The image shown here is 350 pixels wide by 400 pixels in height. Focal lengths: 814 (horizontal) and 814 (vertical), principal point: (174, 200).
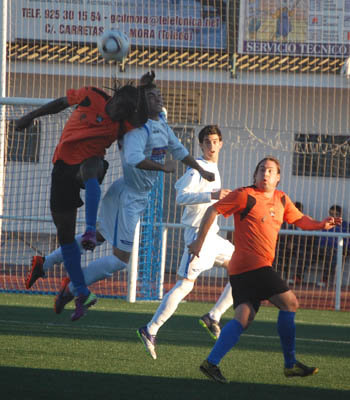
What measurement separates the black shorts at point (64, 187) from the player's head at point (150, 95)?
2.50 ft

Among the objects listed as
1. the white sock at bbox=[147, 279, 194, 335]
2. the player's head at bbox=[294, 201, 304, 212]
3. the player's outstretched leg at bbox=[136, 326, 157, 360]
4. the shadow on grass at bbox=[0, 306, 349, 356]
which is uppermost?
the player's head at bbox=[294, 201, 304, 212]

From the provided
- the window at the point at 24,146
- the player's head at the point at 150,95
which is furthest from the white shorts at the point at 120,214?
the window at the point at 24,146

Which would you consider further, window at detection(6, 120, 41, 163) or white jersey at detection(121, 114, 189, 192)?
window at detection(6, 120, 41, 163)

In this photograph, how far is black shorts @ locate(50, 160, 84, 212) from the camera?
21.0 ft

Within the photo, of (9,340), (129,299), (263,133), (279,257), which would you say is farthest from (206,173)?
(263,133)

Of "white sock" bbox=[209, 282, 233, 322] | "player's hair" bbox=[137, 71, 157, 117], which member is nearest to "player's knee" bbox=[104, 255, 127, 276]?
"player's hair" bbox=[137, 71, 157, 117]

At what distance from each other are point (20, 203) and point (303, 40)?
6.10 metres

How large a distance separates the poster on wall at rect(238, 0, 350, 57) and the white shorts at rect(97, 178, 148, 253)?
30.9ft

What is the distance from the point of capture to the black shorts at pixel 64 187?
6402 millimetres

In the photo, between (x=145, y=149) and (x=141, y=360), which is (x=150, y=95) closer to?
(x=145, y=149)

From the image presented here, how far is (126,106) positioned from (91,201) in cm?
81

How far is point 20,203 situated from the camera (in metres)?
14.4

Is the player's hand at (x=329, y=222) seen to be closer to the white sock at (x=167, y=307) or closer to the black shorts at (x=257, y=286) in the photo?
the black shorts at (x=257, y=286)

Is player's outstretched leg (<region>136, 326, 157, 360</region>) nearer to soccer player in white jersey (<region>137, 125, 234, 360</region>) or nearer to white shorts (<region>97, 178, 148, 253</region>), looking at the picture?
soccer player in white jersey (<region>137, 125, 234, 360</region>)
